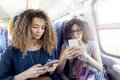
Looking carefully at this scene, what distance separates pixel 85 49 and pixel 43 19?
518mm

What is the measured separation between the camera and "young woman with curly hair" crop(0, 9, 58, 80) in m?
1.64

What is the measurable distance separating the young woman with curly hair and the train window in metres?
0.87

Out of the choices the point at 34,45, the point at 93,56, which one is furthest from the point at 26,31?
the point at 93,56

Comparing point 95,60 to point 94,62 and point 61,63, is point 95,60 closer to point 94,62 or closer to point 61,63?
point 94,62

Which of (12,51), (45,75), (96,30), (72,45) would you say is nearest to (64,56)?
(72,45)

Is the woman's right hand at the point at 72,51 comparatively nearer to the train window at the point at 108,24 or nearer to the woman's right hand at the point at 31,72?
the woman's right hand at the point at 31,72

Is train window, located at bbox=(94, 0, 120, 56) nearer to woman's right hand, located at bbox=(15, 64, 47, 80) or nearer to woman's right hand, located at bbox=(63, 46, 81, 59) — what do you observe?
woman's right hand, located at bbox=(63, 46, 81, 59)

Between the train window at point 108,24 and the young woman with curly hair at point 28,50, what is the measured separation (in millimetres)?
874

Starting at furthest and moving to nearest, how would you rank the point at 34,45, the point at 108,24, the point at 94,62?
the point at 108,24 < the point at 34,45 < the point at 94,62

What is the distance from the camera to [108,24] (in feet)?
7.23

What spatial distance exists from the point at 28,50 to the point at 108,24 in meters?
1.12

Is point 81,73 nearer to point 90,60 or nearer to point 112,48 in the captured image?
point 90,60

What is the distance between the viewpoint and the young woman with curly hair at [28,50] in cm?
164

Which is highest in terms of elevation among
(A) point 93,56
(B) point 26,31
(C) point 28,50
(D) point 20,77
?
(B) point 26,31
